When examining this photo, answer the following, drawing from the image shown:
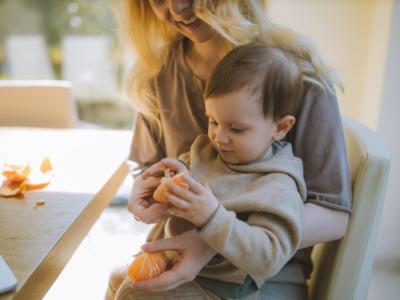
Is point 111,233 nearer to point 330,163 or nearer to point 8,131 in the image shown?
point 8,131

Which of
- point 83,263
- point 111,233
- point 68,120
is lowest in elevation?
point 111,233

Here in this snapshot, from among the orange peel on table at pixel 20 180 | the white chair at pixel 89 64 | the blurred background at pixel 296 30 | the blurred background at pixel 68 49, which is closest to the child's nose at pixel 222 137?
the orange peel on table at pixel 20 180

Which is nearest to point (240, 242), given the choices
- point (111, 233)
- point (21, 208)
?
point (21, 208)

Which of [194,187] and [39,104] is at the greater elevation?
[194,187]

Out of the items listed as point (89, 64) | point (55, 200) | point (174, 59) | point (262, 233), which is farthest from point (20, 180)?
point (89, 64)

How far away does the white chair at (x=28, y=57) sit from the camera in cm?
295

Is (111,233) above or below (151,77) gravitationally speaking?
below

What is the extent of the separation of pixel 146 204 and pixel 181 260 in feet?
0.57

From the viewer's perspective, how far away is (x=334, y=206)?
0.84 m

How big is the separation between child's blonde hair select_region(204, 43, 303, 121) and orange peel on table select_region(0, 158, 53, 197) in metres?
0.50

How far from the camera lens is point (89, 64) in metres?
2.91

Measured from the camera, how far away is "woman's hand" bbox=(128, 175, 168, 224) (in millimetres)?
848

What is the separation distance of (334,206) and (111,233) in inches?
72.6

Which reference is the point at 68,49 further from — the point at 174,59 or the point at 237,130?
the point at 237,130
